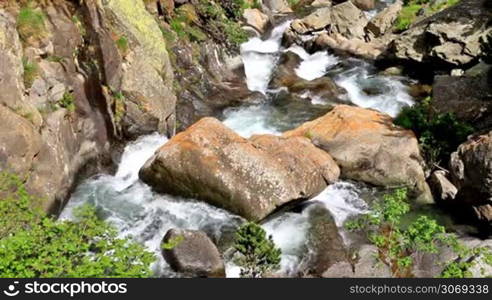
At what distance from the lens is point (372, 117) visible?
20.8 metres

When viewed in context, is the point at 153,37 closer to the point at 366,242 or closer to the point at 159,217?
the point at 159,217

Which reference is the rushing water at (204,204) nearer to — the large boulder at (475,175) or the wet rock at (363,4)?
the large boulder at (475,175)

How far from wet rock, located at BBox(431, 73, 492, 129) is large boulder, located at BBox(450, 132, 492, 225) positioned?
9.78ft

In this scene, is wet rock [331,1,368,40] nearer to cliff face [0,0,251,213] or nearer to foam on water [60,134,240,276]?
cliff face [0,0,251,213]

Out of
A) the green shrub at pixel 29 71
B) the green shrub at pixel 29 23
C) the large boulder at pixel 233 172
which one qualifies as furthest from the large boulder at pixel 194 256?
the green shrub at pixel 29 23

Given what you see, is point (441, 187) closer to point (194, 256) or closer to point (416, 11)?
point (194, 256)

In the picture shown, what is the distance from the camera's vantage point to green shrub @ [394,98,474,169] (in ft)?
62.8

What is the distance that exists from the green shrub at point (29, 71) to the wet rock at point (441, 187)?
14.1 meters

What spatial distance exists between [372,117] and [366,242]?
6818mm

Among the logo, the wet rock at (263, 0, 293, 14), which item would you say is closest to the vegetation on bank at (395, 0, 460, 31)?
the wet rock at (263, 0, 293, 14)

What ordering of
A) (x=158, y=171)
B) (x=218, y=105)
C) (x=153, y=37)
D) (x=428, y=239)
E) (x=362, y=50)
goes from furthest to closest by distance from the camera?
1. (x=362, y=50)
2. (x=218, y=105)
3. (x=153, y=37)
4. (x=158, y=171)
5. (x=428, y=239)

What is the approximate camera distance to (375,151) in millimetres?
18922

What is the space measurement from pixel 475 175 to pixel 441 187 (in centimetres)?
176

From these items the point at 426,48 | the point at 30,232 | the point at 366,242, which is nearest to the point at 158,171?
the point at 366,242
